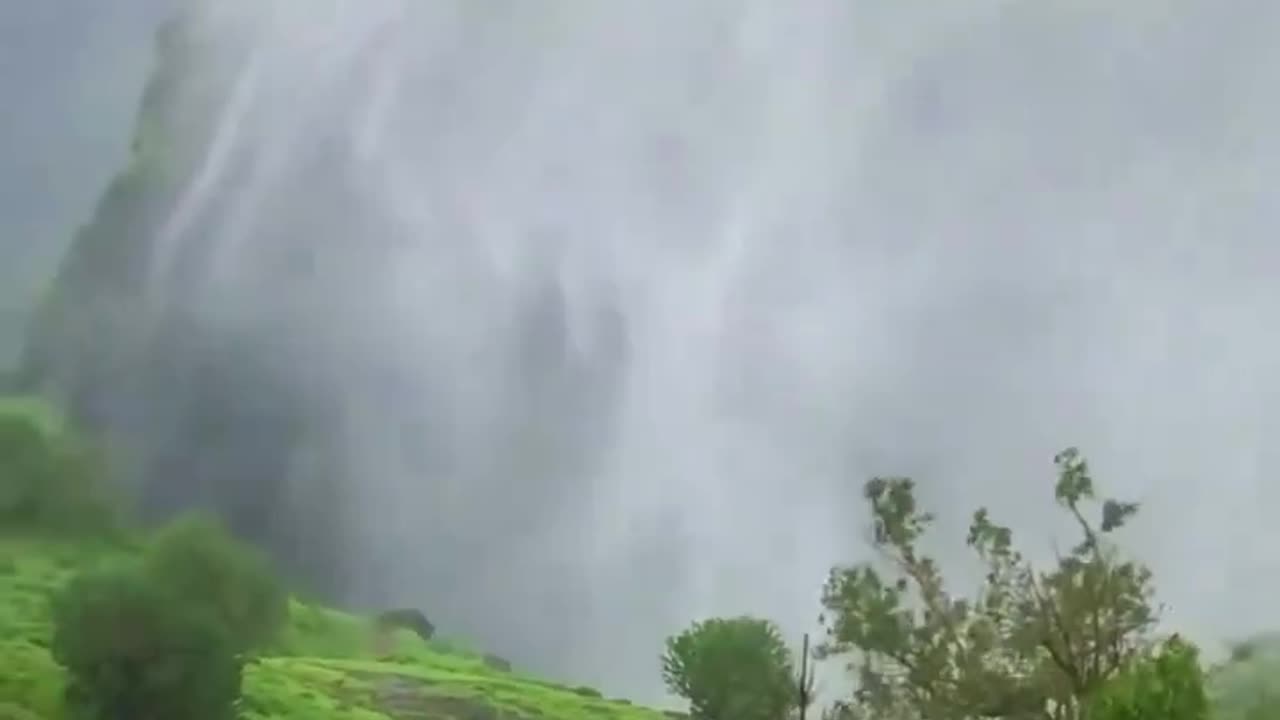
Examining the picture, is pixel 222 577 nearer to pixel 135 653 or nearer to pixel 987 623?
pixel 135 653

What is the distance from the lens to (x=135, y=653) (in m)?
9.69

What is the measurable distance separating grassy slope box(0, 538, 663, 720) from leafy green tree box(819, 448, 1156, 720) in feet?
9.68

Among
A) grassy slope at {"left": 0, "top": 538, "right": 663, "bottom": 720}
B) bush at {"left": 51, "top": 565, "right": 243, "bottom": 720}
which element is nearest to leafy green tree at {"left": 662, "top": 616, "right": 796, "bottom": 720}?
grassy slope at {"left": 0, "top": 538, "right": 663, "bottom": 720}

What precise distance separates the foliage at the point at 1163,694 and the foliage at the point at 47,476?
7.43m

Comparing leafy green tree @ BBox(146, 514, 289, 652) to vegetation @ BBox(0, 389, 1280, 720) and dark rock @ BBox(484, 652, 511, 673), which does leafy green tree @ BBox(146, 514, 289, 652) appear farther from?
dark rock @ BBox(484, 652, 511, 673)

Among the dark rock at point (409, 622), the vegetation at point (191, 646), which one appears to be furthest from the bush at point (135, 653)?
the dark rock at point (409, 622)

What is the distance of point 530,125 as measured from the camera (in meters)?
16.0

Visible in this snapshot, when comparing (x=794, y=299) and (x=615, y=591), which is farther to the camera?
(x=794, y=299)

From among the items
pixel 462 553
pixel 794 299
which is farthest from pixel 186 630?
pixel 794 299

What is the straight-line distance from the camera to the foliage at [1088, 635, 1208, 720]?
25.6 feet

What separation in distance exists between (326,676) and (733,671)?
361 cm

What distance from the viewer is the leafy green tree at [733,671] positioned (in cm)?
1291

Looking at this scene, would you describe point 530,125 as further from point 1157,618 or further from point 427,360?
point 1157,618

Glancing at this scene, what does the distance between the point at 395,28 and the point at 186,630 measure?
316 inches
